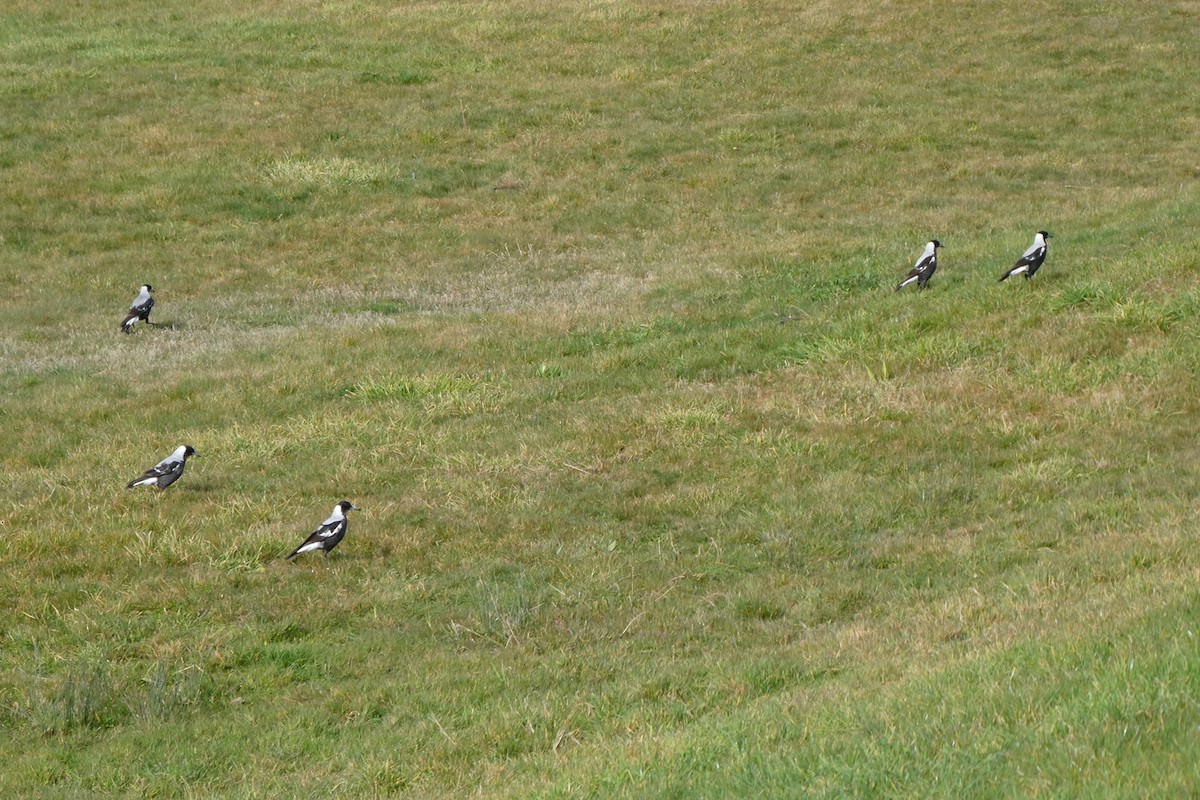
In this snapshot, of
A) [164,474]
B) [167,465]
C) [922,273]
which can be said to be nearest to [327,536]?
[164,474]

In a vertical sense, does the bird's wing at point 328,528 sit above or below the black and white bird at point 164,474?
above

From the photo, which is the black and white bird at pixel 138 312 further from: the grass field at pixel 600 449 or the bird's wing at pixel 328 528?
the bird's wing at pixel 328 528

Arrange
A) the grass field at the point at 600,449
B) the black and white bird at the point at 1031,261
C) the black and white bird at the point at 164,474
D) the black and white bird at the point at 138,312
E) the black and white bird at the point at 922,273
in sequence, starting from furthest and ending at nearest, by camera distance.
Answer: the black and white bird at the point at 138,312
the black and white bird at the point at 922,273
the black and white bird at the point at 1031,261
the black and white bird at the point at 164,474
the grass field at the point at 600,449

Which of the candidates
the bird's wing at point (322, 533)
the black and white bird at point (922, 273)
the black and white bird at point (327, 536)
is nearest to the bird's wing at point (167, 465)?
the black and white bird at point (327, 536)

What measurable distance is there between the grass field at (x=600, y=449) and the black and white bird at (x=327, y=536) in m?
0.23

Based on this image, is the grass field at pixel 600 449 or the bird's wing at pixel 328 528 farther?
the bird's wing at pixel 328 528

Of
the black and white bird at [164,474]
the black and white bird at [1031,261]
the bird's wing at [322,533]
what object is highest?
the bird's wing at [322,533]

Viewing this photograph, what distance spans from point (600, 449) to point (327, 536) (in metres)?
3.94

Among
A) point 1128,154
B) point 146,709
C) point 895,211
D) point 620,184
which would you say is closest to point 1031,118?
point 1128,154

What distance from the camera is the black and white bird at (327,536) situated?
11312 millimetres

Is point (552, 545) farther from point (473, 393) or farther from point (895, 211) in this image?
point (895, 211)

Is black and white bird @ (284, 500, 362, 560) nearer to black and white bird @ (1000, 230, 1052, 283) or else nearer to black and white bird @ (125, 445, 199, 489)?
black and white bird @ (125, 445, 199, 489)

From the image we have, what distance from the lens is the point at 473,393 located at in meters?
16.7

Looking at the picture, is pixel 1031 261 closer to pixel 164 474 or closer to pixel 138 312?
pixel 164 474
